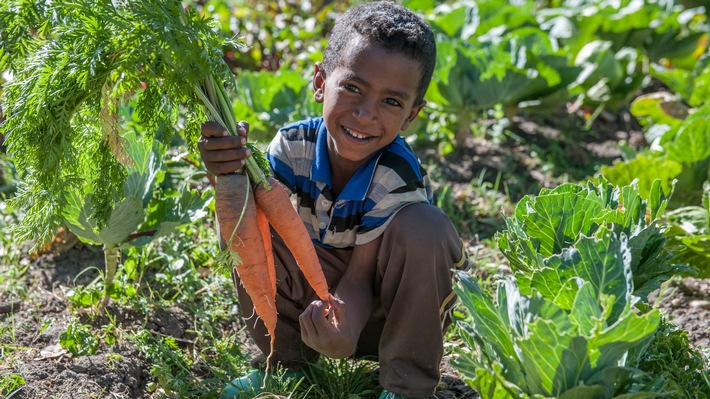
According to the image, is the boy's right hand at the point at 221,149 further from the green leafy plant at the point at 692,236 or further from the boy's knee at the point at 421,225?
the green leafy plant at the point at 692,236

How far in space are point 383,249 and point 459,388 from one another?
62 cm

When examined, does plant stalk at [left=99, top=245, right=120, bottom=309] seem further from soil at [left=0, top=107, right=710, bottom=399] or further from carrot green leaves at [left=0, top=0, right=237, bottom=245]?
carrot green leaves at [left=0, top=0, right=237, bottom=245]

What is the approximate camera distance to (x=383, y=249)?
247 centimetres

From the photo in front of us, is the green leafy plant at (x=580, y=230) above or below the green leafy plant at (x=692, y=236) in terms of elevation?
above

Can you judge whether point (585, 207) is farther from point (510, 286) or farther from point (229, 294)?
point (229, 294)

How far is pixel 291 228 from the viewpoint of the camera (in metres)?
2.49

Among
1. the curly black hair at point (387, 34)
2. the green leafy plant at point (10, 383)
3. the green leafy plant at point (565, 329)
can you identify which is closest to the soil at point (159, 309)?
the green leafy plant at point (10, 383)

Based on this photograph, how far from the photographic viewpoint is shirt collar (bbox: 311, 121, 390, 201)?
2.53 m

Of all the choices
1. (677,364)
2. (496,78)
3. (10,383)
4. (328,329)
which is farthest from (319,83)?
(496,78)

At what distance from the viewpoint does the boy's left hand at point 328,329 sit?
92.6 inches

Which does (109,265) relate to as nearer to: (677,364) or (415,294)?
(415,294)

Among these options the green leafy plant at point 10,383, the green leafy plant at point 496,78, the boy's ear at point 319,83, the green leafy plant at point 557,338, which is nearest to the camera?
the green leafy plant at point 557,338

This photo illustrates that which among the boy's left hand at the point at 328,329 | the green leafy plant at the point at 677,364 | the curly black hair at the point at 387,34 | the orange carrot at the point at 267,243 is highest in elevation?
the curly black hair at the point at 387,34

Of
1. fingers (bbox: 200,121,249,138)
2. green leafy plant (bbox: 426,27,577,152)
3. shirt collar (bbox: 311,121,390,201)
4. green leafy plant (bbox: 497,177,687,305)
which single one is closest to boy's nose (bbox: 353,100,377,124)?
shirt collar (bbox: 311,121,390,201)
